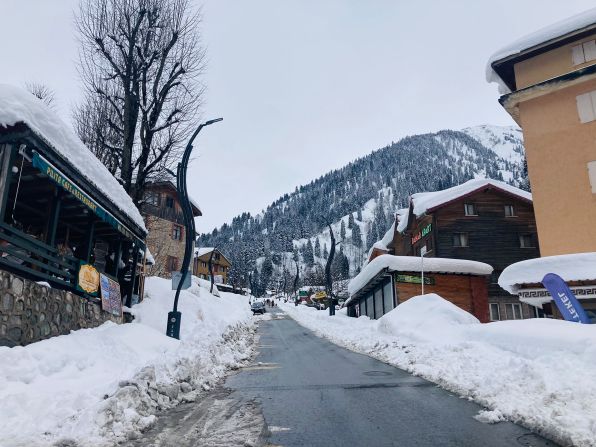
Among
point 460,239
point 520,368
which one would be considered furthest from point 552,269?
point 460,239

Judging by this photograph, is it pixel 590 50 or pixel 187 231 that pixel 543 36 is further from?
pixel 187 231

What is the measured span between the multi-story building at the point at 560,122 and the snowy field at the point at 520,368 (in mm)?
8698

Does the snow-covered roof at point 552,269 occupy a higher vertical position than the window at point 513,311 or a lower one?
higher

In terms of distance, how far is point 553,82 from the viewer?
62.2 ft

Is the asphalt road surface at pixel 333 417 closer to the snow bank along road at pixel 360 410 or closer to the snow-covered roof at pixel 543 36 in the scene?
the snow bank along road at pixel 360 410

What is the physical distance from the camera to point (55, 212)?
10320 mm

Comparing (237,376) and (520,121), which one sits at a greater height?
(520,121)

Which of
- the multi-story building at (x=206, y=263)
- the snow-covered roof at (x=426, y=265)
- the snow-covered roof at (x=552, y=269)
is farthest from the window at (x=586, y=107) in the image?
the multi-story building at (x=206, y=263)

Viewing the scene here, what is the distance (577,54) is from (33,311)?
22.7 metres

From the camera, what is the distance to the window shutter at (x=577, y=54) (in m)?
18.7

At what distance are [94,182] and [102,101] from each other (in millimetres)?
12237

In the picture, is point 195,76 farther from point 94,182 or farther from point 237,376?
point 237,376

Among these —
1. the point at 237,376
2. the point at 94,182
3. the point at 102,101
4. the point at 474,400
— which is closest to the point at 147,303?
the point at 94,182

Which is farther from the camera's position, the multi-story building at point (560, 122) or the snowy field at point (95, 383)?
the multi-story building at point (560, 122)
